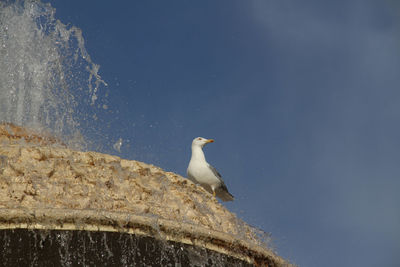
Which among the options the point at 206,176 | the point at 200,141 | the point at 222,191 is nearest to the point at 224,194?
the point at 222,191

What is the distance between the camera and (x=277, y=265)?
5770 millimetres

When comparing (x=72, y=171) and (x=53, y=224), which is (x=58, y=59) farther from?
(x=53, y=224)

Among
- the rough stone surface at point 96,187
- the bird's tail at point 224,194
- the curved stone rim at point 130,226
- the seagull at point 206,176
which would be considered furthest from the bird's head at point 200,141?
the curved stone rim at point 130,226

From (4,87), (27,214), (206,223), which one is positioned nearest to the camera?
(27,214)

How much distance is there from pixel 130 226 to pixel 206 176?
613 cm

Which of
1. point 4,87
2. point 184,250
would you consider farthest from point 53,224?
point 4,87

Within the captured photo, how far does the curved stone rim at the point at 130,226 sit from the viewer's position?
4.61 m

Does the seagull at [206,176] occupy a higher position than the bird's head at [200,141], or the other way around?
the bird's head at [200,141]

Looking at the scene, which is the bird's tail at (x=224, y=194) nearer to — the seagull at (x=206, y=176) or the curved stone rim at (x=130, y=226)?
the seagull at (x=206, y=176)

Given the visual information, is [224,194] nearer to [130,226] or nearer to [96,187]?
[96,187]

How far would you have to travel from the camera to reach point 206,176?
11.0m

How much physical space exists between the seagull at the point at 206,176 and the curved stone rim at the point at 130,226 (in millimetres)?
5413

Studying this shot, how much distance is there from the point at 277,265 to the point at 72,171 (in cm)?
202

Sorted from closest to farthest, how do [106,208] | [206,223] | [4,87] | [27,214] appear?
[27,214]
[106,208]
[206,223]
[4,87]
